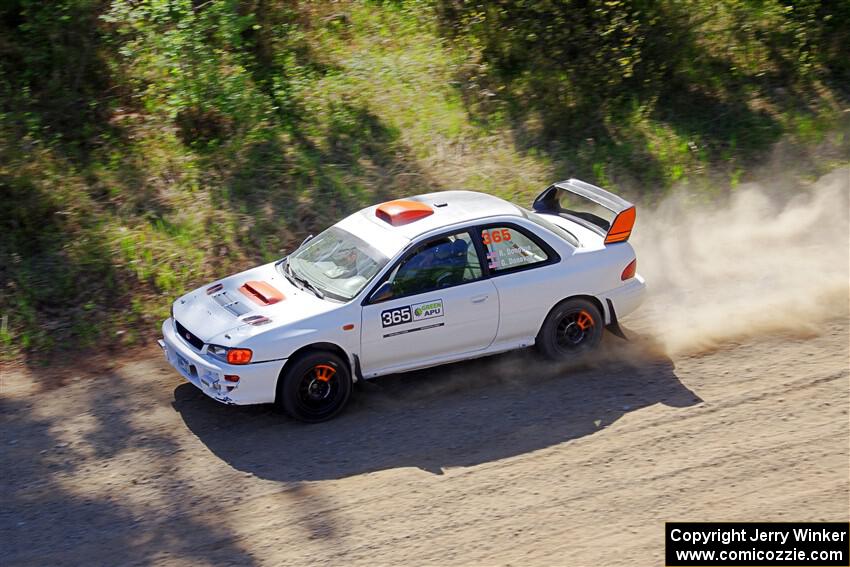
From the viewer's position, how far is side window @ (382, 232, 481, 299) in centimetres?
889

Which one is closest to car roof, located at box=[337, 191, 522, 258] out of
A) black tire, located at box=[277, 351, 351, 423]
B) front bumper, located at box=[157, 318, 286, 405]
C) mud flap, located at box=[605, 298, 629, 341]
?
black tire, located at box=[277, 351, 351, 423]

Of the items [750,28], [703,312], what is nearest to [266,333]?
[703,312]

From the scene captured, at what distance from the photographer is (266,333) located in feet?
27.5

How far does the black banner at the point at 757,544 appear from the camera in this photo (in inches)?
273

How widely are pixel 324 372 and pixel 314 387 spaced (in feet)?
0.53

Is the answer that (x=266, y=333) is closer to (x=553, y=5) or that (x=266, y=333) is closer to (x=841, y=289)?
(x=841, y=289)

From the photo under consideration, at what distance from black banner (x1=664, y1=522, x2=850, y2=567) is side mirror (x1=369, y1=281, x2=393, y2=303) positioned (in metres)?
3.09

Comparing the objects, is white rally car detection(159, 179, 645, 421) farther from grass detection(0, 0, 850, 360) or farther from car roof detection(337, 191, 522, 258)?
grass detection(0, 0, 850, 360)

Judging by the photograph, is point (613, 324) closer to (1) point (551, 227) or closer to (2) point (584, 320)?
(2) point (584, 320)

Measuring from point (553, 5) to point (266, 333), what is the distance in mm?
8672

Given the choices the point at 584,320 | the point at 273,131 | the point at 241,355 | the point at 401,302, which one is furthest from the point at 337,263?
the point at 273,131

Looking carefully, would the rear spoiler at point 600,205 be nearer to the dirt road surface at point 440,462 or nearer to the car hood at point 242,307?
the dirt road surface at point 440,462

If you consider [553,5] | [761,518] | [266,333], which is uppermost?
[553,5]

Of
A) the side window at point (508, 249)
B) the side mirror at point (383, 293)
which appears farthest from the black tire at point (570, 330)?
the side mirror at point (383, 293)
